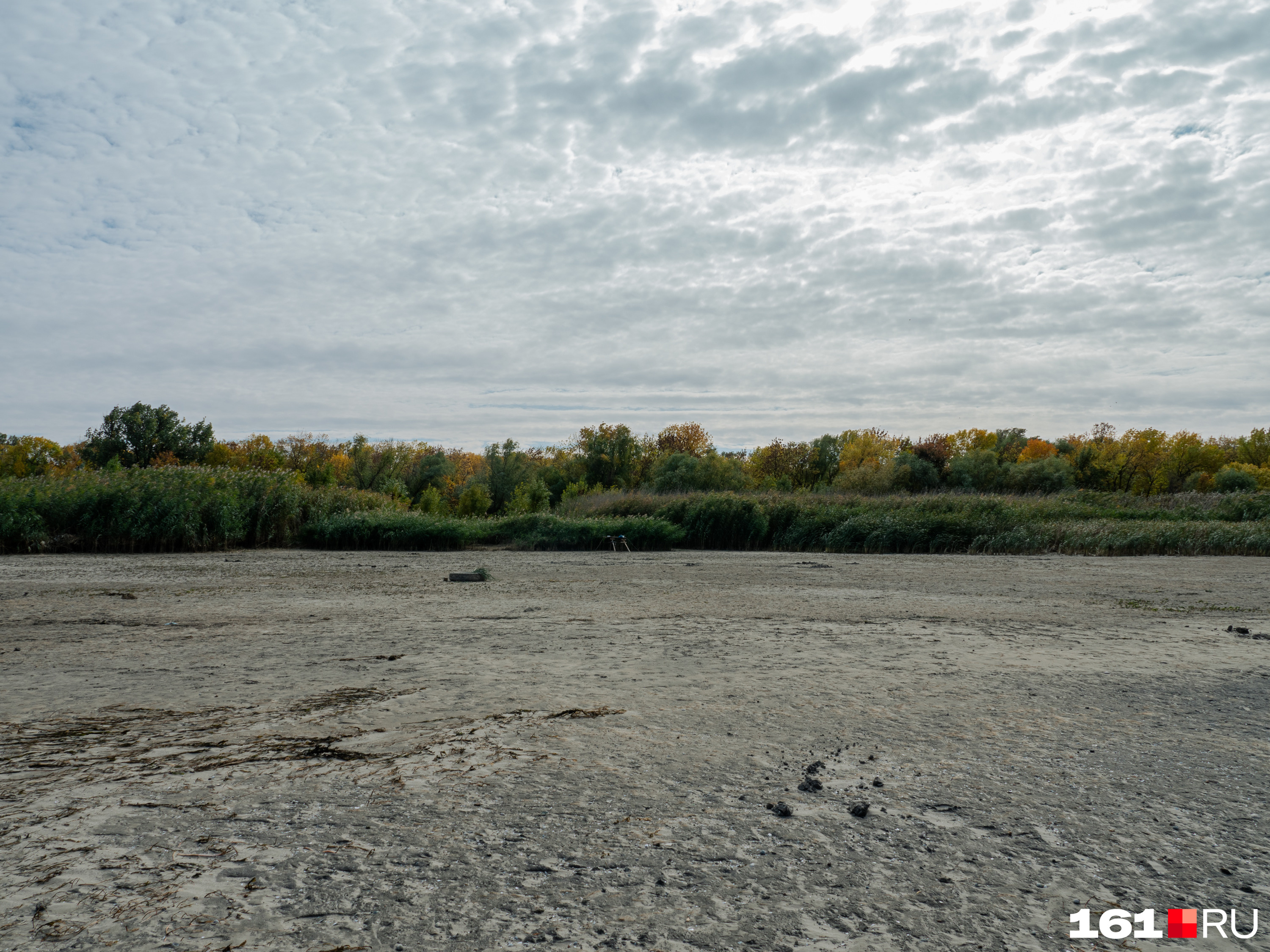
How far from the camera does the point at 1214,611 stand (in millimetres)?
8156

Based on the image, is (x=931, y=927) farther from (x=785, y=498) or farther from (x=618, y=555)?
(x=785, y=498)

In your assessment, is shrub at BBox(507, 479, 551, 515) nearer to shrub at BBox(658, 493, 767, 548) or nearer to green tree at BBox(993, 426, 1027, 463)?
shrub at BBox(658, 493, 767, 548)

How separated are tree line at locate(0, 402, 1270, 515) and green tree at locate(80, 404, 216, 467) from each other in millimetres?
72

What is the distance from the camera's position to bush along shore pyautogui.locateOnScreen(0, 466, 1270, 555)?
1712 cm

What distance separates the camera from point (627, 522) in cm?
2248

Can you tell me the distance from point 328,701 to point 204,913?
2.11m

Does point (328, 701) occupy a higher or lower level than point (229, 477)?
lower

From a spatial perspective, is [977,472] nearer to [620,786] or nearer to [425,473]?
[425,473]

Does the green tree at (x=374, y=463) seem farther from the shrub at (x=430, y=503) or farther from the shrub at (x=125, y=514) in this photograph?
the shrub at (x=125, y=514)

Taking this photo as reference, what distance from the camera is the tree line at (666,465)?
38656 millimetres

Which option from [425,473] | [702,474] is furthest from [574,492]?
[425,473]

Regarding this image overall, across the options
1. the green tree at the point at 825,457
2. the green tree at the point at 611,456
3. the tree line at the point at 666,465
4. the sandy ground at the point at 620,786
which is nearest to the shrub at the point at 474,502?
the tree line at the point at 666,465

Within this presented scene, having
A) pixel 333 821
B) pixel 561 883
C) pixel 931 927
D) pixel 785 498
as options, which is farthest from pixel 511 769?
pixel 785 498

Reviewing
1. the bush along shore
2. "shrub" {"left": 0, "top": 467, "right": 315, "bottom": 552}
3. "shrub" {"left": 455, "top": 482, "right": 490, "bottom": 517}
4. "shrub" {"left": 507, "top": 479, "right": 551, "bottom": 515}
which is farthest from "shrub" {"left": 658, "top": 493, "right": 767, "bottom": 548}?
"shrub" {"left": 455, "top": 482, "right": 490, "bottom": 517}
